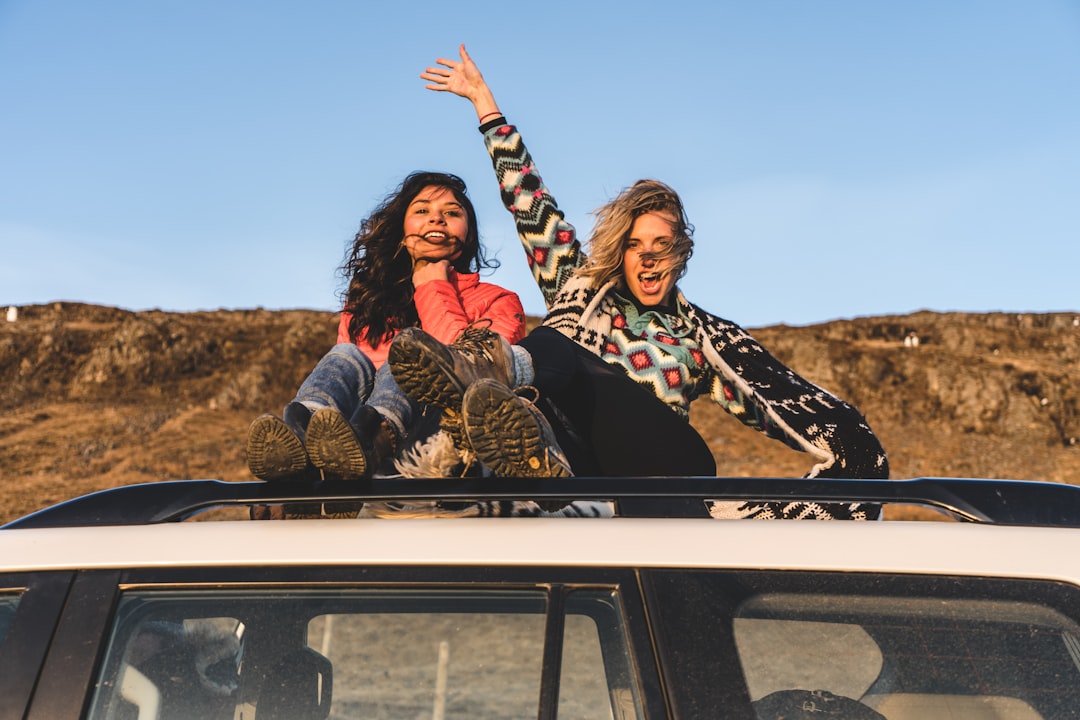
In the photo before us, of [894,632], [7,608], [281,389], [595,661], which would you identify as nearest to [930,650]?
[894,632]

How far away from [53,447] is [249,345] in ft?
19.1

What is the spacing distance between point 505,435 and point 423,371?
0.27 meters

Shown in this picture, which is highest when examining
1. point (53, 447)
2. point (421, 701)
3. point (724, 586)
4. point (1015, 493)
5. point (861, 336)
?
point (861, 336)

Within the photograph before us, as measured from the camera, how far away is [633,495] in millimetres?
1911

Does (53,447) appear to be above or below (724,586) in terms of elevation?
below

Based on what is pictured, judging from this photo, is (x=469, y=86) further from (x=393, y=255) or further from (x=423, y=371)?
(x=423, y=371)

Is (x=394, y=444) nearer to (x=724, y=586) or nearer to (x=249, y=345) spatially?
(x=724, y=586)

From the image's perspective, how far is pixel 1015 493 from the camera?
191 cm

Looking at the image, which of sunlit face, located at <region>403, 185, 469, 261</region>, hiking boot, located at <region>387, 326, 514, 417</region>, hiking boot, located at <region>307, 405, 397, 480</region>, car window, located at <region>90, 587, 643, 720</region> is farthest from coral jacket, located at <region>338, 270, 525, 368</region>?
car window, located at <region>90, 587, 643, 720</region>

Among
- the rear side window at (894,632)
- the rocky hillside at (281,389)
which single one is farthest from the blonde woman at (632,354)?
the rocky hillside at (281,389)

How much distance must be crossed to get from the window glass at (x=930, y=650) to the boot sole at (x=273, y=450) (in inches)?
42.0

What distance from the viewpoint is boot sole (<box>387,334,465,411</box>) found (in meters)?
2.36

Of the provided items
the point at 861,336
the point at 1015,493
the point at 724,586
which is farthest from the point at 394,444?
the point at 861,336

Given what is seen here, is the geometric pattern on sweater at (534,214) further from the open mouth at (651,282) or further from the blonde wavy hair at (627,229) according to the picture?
the open mouth at (651,282)
